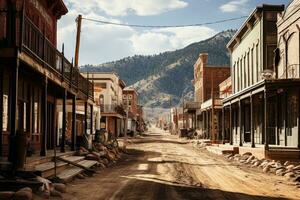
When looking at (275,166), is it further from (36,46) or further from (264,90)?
(36,46)

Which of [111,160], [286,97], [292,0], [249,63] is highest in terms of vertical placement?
[292,0]

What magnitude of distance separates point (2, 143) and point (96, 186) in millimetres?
4200

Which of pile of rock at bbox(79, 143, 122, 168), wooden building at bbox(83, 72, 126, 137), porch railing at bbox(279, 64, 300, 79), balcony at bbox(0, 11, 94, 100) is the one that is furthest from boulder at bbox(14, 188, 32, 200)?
wooden building at bbox(83, 72, 126, 137)

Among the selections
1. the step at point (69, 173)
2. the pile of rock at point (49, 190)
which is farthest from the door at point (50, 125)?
the pile of rock at point (49, 190)

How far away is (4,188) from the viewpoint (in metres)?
11.2

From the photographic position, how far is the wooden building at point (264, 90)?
24750mm

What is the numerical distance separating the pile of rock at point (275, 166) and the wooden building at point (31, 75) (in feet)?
28.1

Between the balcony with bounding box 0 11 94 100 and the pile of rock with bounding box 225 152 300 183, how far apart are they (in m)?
9.25

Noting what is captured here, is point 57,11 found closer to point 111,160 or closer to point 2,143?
point 111,160

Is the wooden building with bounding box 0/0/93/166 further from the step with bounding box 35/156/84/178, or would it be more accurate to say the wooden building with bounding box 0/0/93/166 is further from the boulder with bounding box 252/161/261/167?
the boulder with bounding box 252/161/261/167

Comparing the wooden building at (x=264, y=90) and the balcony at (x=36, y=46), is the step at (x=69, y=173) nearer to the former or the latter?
the balcony at (x=36, y=46)

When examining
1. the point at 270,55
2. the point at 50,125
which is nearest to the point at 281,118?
the point at 270,55

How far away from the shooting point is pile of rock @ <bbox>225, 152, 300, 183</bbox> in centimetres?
1842

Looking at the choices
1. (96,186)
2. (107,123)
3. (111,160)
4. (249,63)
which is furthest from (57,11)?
(107,123)
